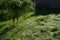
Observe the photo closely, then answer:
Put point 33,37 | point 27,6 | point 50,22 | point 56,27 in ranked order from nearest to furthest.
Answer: point 33,37
point 56,27
point 50,22
point 27,6

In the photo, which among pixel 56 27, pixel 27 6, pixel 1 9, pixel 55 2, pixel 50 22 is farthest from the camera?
pixel 55 2

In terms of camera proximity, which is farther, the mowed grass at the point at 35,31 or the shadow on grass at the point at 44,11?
the shadow on grass at the point at 44,11

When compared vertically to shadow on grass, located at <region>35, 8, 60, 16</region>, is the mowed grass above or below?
above

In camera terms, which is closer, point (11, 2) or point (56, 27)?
point (56, 27)

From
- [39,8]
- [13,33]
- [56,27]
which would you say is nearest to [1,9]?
[39,8]

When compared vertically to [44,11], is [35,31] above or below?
above

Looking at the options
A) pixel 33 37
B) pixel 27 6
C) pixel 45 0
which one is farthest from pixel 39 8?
pixel 33 37

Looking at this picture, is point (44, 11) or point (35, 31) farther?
point (44, 11)

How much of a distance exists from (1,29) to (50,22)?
475cm

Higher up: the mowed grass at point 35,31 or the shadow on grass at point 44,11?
the mowed grass at point 35,31

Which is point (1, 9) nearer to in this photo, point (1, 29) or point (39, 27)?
point (1, 29)

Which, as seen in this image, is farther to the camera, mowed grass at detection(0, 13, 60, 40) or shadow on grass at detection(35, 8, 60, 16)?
shadow on grass at detection(35, 8, 60, 16)

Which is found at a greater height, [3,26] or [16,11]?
[16,11]

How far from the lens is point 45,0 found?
97.7 feet
